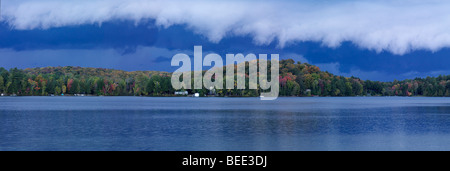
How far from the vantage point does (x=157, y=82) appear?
645 feet

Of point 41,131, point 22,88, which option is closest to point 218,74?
point 22,88

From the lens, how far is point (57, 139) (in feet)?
101
